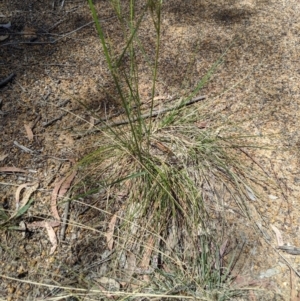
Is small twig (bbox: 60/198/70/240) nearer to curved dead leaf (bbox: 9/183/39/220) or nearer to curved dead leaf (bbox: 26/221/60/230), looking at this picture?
curved dead leaf (bbox: 26/221/60/230)

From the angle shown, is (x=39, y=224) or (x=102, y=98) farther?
(x=102, y=98)

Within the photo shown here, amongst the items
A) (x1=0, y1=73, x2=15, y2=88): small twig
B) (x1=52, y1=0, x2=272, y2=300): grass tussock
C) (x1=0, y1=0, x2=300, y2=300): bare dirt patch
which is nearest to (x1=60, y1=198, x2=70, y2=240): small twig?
(x1=0, y1=0, x2=300, y2=300): bare dirt patch

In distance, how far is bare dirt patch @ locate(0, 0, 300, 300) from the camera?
123cm

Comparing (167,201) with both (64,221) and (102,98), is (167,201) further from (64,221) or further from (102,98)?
(102,98)

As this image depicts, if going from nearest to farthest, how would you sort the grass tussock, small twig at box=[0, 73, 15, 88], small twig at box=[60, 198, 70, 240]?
1. the grass tussock
2. small twig at box=[60, 198, 70, 240]
3. small twig at box=[0, 73, 15, 88]

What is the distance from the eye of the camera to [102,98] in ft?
5.62

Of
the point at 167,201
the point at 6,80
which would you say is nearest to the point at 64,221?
the point at 167,201

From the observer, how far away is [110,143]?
4.80 ft

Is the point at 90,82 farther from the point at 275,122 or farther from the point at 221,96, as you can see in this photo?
→ the point at 275,122

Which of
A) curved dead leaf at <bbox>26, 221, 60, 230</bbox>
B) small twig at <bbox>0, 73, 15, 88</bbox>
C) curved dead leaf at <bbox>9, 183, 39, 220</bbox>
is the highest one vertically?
small twig at <bbox>0, 73, 15, 88</bbox>

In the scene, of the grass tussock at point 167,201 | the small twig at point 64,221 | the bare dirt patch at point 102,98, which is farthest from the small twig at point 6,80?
the small twig at point 64,221

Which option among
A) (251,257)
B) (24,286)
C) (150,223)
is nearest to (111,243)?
(150,223)

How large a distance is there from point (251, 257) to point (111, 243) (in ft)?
1.51

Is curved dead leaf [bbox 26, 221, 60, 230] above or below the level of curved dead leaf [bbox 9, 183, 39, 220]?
below
